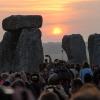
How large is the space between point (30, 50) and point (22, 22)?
199cm

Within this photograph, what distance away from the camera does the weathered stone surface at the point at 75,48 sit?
130ft

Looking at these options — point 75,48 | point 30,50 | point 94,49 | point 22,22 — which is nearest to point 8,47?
point 22,22

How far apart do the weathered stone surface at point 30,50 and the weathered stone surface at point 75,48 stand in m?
6.60

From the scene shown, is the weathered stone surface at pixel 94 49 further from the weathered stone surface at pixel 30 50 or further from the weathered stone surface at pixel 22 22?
the weathered stone surface at pixel 30 50

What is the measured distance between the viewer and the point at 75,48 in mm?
40688

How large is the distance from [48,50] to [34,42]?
8328 centimetres

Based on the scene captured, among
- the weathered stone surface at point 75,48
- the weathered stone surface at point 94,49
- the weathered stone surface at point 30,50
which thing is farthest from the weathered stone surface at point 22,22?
the weathered stone surface at point 75,48

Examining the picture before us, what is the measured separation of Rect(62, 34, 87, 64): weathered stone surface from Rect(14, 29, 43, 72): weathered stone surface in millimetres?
6600

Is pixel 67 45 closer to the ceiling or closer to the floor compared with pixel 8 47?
closer to the floor

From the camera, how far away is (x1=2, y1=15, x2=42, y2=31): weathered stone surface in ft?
110

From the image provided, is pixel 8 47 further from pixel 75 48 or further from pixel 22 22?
pixel 75 48

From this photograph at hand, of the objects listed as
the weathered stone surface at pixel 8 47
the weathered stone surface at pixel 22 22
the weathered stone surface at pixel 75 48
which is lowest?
the weathered stone surface at pixel 75 48

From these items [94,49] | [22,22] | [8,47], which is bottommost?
[94,49]

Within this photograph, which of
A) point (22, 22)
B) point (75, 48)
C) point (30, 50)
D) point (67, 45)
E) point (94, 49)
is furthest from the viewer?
point (67, 45)
